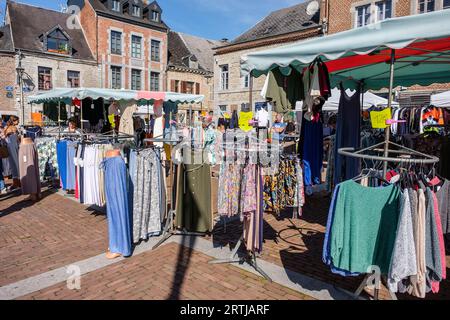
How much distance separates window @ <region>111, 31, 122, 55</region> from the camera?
30331 mm

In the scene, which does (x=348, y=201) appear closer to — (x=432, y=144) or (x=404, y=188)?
(x=404, y=188)

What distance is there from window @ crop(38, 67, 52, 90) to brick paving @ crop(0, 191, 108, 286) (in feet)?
73.6

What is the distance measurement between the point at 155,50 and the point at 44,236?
104 ft

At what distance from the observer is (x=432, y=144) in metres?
5.43

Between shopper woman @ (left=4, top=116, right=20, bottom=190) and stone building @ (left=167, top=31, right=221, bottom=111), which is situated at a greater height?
stone building @ (left=167, top=31, right=221, bottom=111)

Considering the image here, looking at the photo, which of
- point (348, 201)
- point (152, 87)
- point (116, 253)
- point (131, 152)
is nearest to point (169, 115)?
point (131, 152)

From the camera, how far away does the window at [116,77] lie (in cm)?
3033

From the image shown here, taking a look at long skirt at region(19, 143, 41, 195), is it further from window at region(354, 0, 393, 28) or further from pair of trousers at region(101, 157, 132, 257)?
window at region(354, 0, 393, 28)

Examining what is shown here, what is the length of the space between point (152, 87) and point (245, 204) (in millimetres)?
31832

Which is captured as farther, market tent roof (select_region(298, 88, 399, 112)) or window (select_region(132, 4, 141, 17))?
window (select_region(132, 4, 141, 17))

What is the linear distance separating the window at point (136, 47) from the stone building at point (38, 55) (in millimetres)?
4262

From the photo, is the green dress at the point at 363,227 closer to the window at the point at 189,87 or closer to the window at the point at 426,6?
the window at the point at 426,6

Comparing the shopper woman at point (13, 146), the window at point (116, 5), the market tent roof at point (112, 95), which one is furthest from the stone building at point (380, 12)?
the window at point (116, 5)

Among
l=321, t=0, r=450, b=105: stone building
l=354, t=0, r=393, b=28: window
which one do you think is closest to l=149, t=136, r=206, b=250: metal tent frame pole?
l=321, t=0, r=450, b=105: stone building
